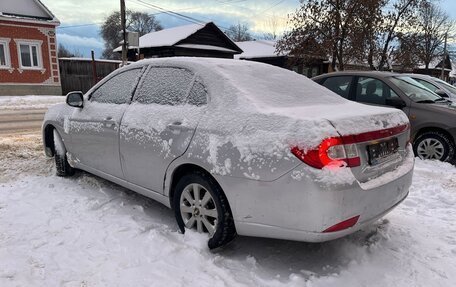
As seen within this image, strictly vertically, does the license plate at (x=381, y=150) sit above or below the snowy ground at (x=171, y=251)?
above

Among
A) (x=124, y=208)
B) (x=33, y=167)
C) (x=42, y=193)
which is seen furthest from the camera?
(x=33, y=167)

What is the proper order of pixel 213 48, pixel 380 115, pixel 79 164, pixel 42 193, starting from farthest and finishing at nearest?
pixel 213 48 < pixel 79 164 < pixel 42 193 < pixel 380 115

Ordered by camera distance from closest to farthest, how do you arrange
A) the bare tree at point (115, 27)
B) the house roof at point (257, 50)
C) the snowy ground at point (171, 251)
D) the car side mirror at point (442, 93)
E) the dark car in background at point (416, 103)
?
the snowy ground at point (171, 251) < the dark car in background at point (416, 103) < the car side mirror at point (442, 93) < the house roof at point (257, 50) < the bare tree at point (115, 27)

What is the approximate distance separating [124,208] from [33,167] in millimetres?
2327

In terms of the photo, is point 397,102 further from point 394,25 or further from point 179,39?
point 179,39

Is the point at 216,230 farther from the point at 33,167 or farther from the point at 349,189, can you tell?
the point at 33,167

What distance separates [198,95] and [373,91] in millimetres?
4584

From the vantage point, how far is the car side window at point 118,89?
4.28 m

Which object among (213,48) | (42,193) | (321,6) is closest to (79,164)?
(42,193)

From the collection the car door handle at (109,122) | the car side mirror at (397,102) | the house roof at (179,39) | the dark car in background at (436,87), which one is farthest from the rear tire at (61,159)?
the house roof at (179,39)

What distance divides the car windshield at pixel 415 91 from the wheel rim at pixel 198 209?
4.82 m

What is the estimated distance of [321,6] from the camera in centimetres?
1658

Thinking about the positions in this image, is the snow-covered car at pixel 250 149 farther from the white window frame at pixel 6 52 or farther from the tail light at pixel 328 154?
the white window frame at pixel 6 52

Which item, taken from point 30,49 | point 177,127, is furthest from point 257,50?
point 177,127
